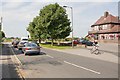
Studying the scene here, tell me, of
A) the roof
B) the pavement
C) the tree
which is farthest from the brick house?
the pavement

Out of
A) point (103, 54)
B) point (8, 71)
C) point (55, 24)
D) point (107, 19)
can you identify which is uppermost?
point (107, 19)

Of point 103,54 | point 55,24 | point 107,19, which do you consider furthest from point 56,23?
point 107,19

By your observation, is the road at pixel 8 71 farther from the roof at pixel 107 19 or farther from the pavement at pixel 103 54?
the roof at pixel 107 19

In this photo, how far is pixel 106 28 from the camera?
266ft

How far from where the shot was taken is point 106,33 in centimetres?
8019

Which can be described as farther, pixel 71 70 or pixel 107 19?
pixel 107 19

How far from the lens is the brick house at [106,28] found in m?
76.6

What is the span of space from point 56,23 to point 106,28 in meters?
30.9

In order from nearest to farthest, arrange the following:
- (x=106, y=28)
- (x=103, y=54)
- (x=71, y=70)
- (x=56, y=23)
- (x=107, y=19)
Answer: (x=71, y=70) → (x=103, y=54) → (x=56, y=23) → (x=106, y=28) → (x=107, y=19)

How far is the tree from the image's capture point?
177 feet

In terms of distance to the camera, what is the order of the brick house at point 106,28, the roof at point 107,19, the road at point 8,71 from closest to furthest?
the road at point 8,71, the brick house at point 106,28, the roof at point 107,19

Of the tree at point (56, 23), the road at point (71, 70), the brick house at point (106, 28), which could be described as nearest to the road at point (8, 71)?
the road at point (71, 70)

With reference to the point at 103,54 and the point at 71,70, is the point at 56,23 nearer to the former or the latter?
the point at 103,54

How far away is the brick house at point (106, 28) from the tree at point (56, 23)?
23.1 m
